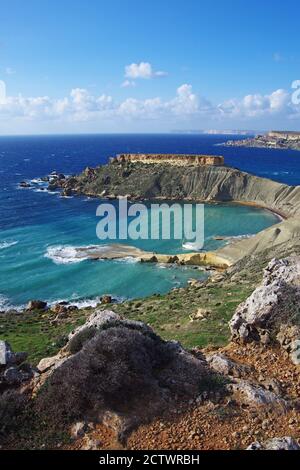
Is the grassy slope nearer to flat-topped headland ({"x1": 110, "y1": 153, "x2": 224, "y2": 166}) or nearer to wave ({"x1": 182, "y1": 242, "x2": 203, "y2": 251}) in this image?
wave ({"x1": 182, "y1": 242, "x2": 203, "y2": 251})

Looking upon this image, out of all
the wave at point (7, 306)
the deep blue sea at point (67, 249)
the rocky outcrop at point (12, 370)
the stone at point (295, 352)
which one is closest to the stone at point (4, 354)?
the rocky outcrop at point (12, 370)

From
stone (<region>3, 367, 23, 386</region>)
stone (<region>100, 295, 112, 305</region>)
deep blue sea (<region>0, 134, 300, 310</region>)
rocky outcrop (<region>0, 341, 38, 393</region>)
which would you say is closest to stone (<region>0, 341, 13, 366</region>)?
rocky outcrop (<region>0, 341, 38, 393</region>)

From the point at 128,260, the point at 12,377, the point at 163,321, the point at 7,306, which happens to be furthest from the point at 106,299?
the point at 12,377

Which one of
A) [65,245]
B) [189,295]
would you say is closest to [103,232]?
[65,245]

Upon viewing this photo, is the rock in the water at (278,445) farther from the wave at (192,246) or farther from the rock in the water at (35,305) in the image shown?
the wave at (192,246)

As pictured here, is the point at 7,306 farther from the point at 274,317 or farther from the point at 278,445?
the point at 278,445

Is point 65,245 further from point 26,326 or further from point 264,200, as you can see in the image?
point 264,200
